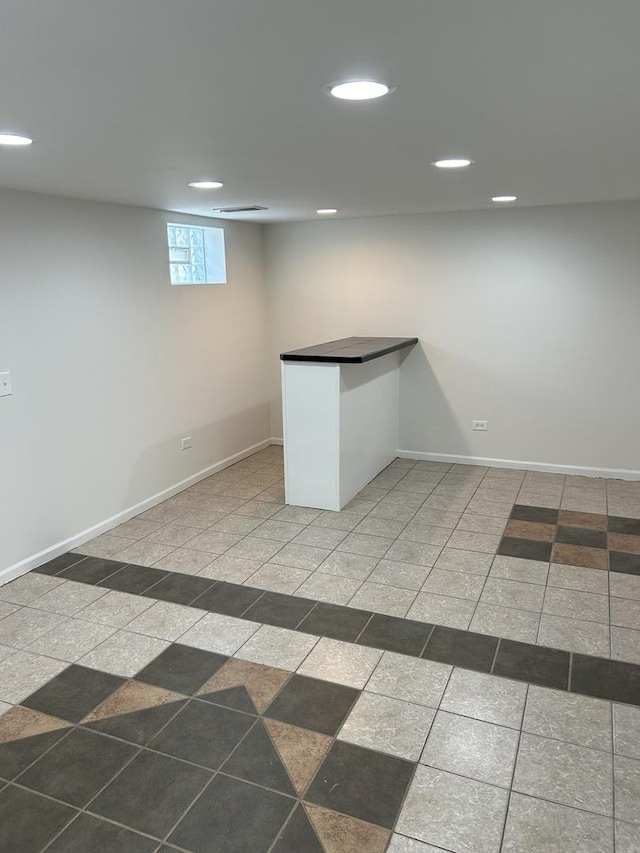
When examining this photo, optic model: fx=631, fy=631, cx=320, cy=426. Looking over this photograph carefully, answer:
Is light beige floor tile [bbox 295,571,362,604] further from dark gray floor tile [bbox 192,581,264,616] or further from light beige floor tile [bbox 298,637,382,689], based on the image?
light beige floor tile [bbox 298,637,382,689]

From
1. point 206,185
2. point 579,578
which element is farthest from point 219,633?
point 206,185

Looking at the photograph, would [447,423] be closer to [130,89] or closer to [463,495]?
[463,495]

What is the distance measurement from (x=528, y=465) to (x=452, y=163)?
3274mm

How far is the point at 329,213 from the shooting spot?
5000 mm

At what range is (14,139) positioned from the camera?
7.10ft

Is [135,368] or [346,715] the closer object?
[346,715]

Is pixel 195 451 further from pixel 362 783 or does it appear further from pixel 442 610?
pixel 362 783

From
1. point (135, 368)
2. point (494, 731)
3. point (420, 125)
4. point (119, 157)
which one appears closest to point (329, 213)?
point (135, 368)

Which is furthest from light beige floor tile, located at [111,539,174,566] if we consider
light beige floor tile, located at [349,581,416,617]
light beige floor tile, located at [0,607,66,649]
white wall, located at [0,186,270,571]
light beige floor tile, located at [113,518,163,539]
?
light beige floor tile, located at [349,581,416,617]

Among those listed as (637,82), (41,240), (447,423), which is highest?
(637,82)

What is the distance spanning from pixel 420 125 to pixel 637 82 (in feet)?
2.15

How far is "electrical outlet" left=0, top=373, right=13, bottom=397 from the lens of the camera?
341cm

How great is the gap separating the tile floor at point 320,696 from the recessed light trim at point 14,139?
210 centimetres

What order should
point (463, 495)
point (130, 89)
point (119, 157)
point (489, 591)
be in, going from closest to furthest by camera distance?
point (130, 89) < point (119, 157) < point (489, 591) < point (463, 495)
